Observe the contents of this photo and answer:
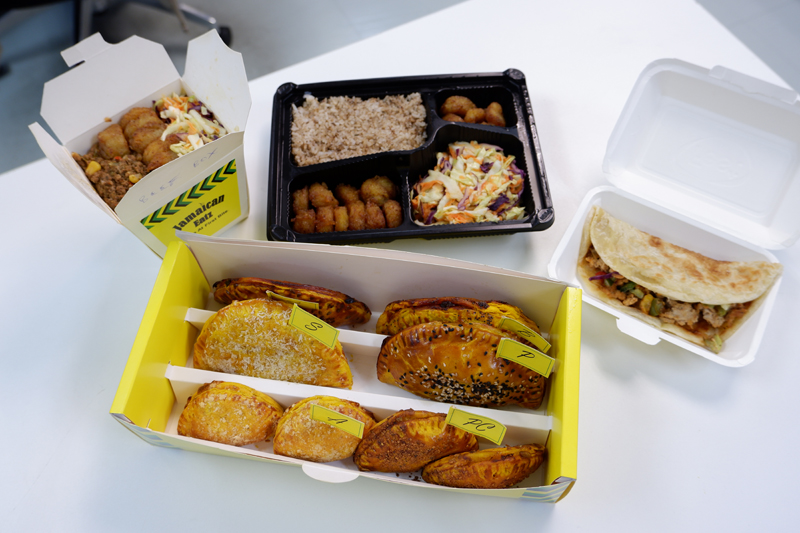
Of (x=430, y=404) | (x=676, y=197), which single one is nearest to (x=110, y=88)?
(x=430, y=404)

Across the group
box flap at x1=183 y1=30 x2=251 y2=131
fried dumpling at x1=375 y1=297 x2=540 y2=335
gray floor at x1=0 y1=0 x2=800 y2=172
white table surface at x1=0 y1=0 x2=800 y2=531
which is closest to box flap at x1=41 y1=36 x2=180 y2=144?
box flap at x1=183 y1=30 x2=251 y2=131

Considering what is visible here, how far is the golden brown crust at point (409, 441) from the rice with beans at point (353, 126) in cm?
104

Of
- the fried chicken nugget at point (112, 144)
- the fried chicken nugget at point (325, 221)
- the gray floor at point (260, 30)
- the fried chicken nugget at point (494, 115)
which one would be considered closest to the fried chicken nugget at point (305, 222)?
the fried chicken nugget at point (325, 221)

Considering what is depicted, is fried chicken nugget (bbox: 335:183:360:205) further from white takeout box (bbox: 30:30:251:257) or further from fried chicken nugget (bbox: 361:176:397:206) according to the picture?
white takeout box (bbox: 30:30:251:257)

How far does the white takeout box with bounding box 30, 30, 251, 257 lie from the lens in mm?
1379

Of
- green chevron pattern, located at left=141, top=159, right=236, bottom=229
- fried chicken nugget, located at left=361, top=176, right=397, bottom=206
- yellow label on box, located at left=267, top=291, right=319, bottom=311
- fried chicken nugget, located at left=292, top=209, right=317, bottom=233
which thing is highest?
green chevron pattern, located at left=141, top=159, right=236, bottom=229

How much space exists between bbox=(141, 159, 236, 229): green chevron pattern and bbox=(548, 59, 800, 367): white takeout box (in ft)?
3.40

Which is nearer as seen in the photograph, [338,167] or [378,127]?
[338,167]

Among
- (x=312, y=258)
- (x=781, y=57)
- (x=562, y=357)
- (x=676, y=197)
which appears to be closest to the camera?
(x=562, y=357)

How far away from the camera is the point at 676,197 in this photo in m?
1.84

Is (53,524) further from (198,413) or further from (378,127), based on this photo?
(378,127)

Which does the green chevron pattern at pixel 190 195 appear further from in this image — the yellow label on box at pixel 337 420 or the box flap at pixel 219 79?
the yellow label on box at pixel 337 420

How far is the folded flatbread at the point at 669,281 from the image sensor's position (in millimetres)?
1612

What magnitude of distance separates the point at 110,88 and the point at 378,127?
0.92 metres
